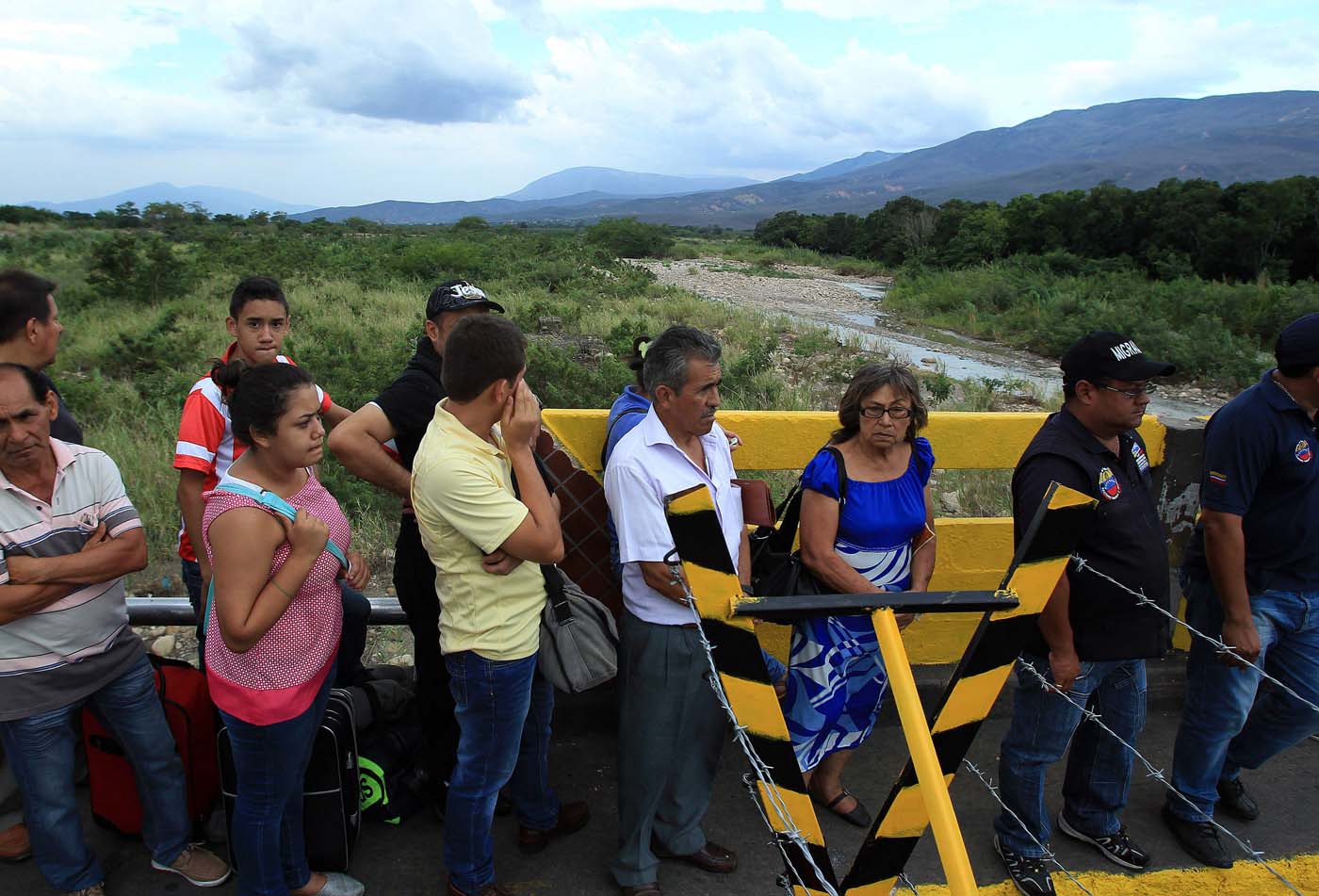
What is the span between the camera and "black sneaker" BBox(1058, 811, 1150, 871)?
9.86 ft

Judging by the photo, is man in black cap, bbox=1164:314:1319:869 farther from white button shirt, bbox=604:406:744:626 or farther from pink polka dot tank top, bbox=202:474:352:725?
pink polka dot tank top, bbox=202:474:352:725

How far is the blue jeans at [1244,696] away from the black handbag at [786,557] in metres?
1.48

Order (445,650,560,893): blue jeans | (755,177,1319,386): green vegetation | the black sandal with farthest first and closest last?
(755,177,1319,386): green vegetation, the black sandal, (445,650,560,893): blue jeans

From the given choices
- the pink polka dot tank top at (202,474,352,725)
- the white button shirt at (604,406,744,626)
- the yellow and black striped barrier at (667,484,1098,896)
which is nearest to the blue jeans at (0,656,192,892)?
the pink polka dot tank top at (202,474,352,725)

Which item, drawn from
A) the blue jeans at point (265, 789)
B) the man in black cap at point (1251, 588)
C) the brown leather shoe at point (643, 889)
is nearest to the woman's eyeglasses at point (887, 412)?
the man in black cap at point (1251, 588)

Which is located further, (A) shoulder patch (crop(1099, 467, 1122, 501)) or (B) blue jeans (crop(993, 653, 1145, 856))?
(B) blue jeans (crop(993, 653, 1145, 856))

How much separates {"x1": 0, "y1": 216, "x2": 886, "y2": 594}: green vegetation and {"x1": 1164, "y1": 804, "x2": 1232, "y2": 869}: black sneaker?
171 inches

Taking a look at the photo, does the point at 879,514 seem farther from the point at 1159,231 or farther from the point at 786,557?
the point at 1159,231

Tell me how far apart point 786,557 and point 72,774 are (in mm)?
2334

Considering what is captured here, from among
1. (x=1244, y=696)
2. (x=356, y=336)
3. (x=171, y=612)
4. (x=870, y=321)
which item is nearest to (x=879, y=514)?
(x=1244, y=696)

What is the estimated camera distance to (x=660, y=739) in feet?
8.86

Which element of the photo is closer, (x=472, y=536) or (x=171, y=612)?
(x=472, y=536)

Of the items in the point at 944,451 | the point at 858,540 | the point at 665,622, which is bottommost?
the point at 665,622

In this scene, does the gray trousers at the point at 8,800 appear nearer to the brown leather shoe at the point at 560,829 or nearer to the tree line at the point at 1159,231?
the brown leather shoe at the point at 560,829
